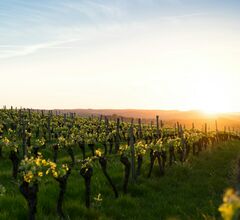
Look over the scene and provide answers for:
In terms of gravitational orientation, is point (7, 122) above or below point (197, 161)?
above

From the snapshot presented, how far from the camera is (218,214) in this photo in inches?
590

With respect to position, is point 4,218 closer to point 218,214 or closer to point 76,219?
point 76,219

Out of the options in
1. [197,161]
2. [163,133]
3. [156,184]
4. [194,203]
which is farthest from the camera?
[163,133]

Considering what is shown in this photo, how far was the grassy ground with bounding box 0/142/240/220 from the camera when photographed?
1376cm

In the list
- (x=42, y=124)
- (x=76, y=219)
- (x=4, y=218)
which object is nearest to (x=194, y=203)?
(x=76, y=219)

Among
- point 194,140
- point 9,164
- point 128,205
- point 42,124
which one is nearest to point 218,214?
point 128,205

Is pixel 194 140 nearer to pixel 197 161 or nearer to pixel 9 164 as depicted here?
pixel 197 161

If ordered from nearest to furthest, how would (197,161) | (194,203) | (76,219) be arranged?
(76,219) < (194,203) < (197,161)

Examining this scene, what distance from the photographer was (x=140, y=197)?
58.7ft

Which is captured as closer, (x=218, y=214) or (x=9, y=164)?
(x=218, y=214)

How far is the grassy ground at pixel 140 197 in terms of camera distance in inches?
542

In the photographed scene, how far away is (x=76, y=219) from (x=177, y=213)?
4.28 m

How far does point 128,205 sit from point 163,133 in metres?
35.9

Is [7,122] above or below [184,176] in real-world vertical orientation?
above
